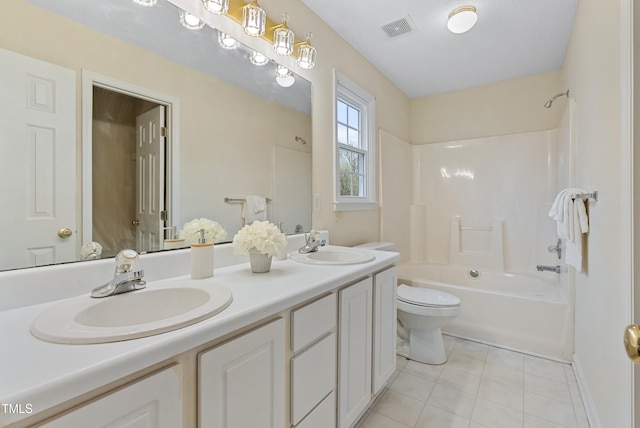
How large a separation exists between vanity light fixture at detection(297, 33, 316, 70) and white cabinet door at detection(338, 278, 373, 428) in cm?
134

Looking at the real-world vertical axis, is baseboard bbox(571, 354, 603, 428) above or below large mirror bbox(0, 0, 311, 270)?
below

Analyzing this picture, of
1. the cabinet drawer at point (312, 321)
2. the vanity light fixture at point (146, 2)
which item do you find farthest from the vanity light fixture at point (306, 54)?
the cabinet drawer at point (312, 321)

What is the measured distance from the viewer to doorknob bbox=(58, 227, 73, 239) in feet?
3.00

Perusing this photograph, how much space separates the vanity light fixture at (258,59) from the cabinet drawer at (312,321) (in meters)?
1.29

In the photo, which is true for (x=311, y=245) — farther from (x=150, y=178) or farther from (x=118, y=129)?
(x=118, y=129)

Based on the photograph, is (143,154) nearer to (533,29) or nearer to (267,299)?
(267,299)

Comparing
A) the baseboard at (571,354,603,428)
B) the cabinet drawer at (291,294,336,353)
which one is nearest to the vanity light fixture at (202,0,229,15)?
the cabinet drawer at (291,294,336,353)

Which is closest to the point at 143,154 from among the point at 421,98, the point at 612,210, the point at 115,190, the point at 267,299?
the point at 115,190

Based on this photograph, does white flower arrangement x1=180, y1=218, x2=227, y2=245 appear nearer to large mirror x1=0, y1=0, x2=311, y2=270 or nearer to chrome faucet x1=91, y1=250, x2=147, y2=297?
large mirror x1=0, y1=0, x2=311, y2=270

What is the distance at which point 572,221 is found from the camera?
1598 mm

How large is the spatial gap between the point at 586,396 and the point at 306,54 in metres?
2.54

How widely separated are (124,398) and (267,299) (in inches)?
15.8

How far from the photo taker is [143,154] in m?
1.10

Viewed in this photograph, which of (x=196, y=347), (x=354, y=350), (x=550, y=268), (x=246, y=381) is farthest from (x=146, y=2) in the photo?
(x=550, y=268)
